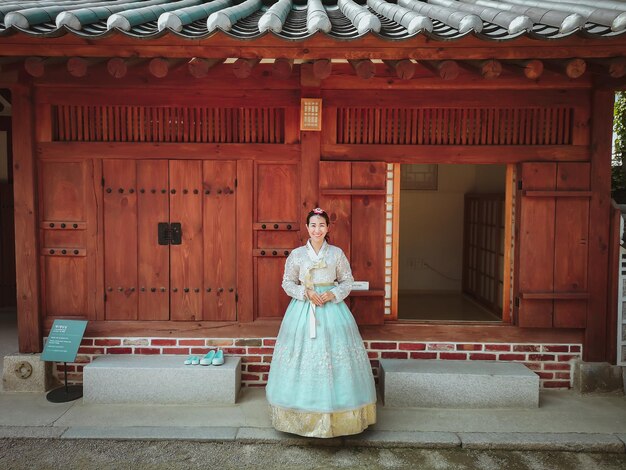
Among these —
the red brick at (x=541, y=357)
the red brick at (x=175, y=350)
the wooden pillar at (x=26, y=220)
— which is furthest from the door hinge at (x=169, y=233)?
the red brick at (x=541, y=357)

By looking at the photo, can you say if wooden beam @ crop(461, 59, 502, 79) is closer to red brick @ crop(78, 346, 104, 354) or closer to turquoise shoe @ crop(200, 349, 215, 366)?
turquoise shoe @ crop(200, 349, 215, 366)

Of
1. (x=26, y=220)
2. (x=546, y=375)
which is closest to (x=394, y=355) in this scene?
(x=546, y=375)

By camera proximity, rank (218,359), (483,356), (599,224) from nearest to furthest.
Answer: (218,359), (599,224), (483,356)

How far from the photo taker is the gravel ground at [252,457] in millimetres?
4113

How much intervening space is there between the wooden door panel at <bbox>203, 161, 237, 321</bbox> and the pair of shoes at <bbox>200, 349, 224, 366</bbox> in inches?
15.4

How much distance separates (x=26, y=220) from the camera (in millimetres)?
5332

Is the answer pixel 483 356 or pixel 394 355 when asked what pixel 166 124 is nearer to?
pixel 394 355

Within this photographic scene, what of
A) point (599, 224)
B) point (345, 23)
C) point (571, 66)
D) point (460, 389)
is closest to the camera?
point (571, 66)

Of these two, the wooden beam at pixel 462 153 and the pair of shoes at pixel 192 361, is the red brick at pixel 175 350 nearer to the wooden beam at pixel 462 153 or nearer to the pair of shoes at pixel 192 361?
the pair of shoes at pixel 192 361

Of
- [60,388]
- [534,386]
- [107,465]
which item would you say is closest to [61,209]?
[60,388]

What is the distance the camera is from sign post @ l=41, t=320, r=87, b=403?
5082 mm

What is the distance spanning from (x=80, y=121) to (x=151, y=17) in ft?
5.62

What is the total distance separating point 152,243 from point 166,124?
1297mm

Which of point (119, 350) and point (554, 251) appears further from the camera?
point (119, 350)
